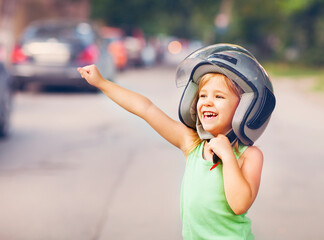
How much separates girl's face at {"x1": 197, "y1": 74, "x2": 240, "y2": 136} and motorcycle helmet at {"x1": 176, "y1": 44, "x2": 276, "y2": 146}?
4 centimetres

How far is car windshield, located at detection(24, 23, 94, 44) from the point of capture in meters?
15.3

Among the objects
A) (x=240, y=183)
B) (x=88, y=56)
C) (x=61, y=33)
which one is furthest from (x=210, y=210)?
(x=61, y=33)

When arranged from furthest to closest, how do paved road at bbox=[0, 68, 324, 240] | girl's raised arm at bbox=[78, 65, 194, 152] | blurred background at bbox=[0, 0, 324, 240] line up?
blurred background at bbox=[0, 0, 324, 240]
paved road at bbox=[0, 68, 324, 240]
girl's raised arm at bbox=[78, 65, 194, 152]

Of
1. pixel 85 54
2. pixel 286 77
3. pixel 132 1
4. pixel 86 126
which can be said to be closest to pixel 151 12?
pixel 132 1

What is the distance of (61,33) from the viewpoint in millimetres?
15500

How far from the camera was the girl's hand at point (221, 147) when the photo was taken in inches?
98.8

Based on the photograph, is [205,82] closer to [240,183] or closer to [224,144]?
[224,144]

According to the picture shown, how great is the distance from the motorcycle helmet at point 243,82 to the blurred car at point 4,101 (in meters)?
6.71

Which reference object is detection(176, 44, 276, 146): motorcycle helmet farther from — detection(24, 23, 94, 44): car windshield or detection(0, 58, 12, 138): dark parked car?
detection(24, 23, 94, 44): car windshield

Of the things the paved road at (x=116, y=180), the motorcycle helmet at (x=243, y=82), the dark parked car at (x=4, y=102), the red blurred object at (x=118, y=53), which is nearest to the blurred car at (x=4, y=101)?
the dark parked car at (x=4, y=102)

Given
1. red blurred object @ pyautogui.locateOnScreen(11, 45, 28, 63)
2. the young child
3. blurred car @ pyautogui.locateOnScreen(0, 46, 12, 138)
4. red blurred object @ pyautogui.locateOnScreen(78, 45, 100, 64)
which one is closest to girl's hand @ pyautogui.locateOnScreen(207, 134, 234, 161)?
the young child

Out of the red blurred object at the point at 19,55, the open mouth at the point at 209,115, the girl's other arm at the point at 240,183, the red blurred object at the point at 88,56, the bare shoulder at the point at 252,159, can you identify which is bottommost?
the red blurred object at the point at 19,55

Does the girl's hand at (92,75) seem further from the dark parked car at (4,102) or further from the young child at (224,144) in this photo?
the dark parked car at (4,102)

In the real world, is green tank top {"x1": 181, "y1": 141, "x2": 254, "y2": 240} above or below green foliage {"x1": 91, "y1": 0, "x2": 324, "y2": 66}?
above
